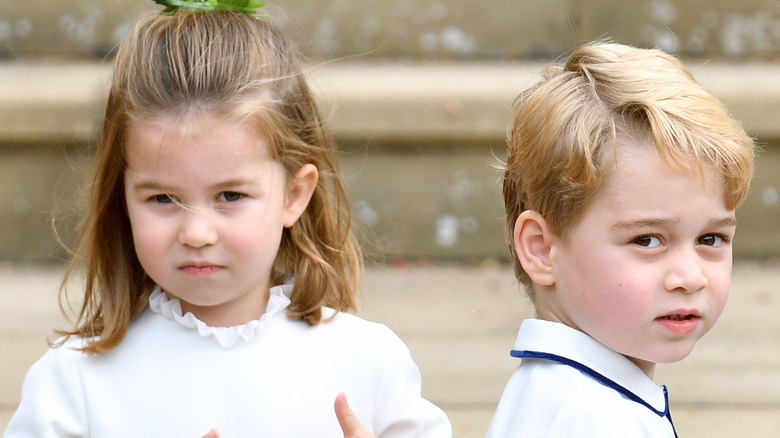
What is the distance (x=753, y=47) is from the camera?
392 cm

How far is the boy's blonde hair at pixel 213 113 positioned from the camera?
6.46 ft

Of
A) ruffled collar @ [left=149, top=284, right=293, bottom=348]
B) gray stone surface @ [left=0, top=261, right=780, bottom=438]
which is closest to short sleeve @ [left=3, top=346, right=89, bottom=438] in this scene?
ruffled collar @ [left=149, top=284, right=293, bottom=348]

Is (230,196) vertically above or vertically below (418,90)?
above

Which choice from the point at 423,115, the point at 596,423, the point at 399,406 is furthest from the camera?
the point at 423,115

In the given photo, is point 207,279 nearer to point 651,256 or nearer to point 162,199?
point 162,199

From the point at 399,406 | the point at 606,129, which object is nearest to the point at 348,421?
the point at 399,406

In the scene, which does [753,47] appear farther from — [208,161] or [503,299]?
[208,161]

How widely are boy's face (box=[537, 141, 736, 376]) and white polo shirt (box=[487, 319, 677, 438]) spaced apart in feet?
0.16

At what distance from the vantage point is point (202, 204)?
6.30 feet

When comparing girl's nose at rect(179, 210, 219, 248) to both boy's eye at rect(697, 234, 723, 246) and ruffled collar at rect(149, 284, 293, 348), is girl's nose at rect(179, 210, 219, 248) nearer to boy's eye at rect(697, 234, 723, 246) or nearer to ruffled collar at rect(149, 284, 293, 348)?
ruffled collar at rect(149, 284, 293, 348)

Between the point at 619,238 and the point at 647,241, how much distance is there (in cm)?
A: 5

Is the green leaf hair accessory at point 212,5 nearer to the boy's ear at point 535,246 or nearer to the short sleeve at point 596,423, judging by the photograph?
the boy's ear at point 535,246

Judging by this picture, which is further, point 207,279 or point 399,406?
point 399,406

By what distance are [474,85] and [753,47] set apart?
1.06 m
